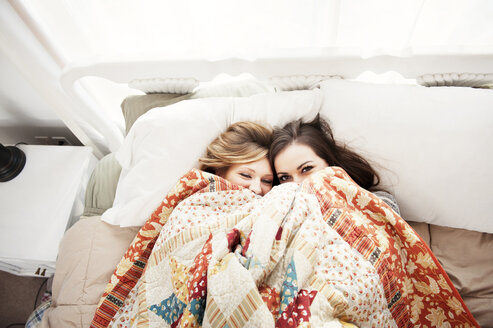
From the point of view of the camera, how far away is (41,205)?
1188 mm

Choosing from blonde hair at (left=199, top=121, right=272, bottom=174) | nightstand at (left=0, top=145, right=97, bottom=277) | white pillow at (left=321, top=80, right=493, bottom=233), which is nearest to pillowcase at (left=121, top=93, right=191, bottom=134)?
blonde hair at (left=199, top=121, right=272, bottom=174)

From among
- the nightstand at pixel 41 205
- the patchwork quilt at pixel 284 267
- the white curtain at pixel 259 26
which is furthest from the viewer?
the nightstand at pixel 41 205

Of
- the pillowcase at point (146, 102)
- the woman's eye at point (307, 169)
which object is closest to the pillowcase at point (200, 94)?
the pillowcase at point (146, 102)

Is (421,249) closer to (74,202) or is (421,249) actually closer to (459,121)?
(459,121)

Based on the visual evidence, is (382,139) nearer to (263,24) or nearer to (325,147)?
(325,147)

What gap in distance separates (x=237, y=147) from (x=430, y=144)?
59 centimetres

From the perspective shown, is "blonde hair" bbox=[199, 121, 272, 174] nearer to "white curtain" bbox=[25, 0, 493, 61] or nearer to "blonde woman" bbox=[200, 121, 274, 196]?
"blonde woman" bbox=[200, 121, 274, 196]

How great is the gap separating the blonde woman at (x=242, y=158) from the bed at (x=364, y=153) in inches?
1.8

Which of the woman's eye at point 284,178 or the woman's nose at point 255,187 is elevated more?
the woman's nose at point 255,187

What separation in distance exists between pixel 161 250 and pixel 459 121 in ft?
3.05

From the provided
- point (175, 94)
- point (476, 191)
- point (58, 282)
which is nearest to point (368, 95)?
point (476, 191)

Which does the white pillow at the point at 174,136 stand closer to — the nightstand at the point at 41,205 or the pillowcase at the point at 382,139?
the pillowcase at the point at 382,139

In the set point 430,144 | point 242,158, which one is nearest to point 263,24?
point 242,158

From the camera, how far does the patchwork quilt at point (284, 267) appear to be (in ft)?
2.00
